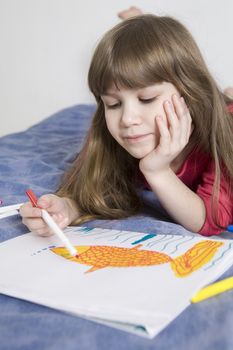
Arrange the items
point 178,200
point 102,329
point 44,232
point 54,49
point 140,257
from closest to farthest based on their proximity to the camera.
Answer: point 102,329 → point 140,257 → point 44,232 → point 178,200 → point 54,49

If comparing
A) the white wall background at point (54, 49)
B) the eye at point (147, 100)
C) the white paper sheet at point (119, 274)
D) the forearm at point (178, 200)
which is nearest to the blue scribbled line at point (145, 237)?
the white paper sheet at point (119, 274)

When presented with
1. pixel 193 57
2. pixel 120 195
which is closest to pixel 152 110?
pixel 193 57

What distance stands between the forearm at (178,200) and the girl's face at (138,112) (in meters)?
0.06

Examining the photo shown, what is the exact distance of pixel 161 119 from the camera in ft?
2.62

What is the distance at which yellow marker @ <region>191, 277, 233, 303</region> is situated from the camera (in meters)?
0.47

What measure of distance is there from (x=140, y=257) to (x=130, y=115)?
29 cm

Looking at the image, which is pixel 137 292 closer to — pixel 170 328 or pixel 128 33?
pixel 170 328

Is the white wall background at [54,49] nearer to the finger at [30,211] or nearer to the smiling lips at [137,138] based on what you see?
the smiling lips at [137,138]

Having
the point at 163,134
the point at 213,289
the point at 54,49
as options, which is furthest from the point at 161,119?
the point at 54,49

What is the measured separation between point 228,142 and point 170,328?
52 centimetres

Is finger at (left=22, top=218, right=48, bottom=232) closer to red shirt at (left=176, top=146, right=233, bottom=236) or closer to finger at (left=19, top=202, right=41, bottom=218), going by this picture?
finger at (left=19, top=202, right=41, bottom=218)

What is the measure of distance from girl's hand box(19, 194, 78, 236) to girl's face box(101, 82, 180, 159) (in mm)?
164

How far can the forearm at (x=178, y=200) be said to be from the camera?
32.4 inches

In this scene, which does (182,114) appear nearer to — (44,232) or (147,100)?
(147,100)
